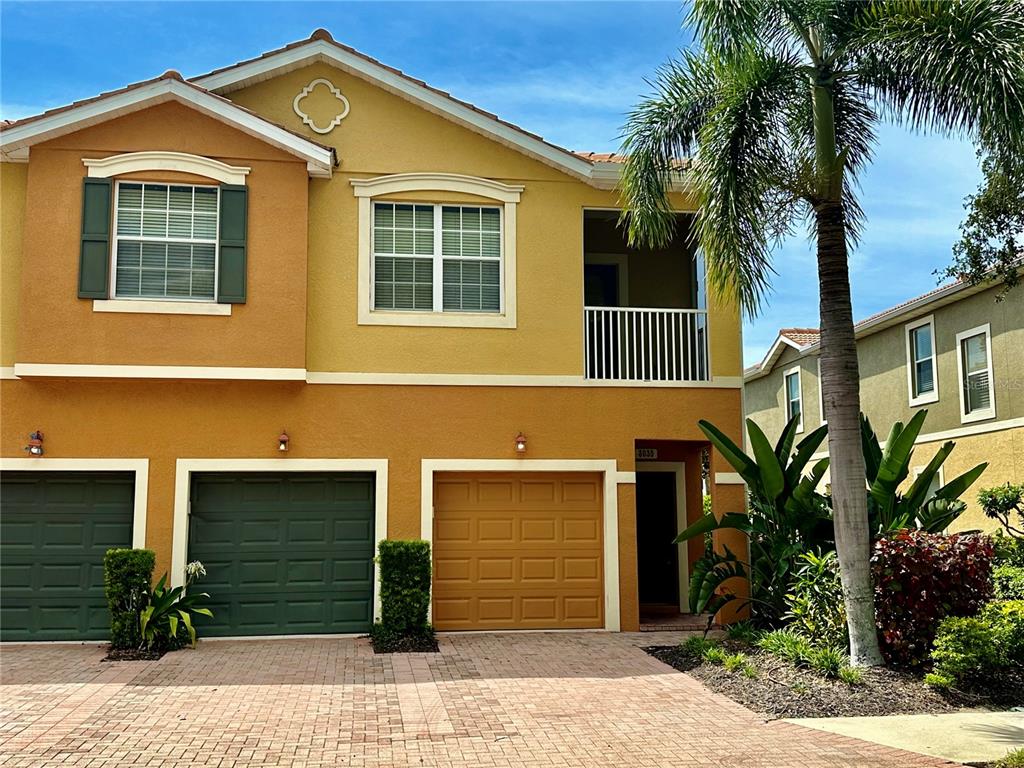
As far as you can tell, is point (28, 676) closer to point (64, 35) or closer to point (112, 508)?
point (112, 508)

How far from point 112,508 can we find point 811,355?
17787 mm

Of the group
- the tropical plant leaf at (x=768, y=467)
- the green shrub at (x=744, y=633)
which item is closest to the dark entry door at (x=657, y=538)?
the green shrub at (x=744, y=633)

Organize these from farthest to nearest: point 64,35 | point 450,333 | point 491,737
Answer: point 450,333 → point 64,35 → point 491,737

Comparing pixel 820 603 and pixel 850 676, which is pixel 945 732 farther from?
pixel 820 603

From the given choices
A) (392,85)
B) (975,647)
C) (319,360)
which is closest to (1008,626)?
(975,647)

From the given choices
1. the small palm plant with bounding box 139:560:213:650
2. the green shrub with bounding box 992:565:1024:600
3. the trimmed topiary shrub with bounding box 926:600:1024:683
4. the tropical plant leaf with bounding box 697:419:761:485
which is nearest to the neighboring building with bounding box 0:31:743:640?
the small palm plant with bounding box 139:560:213:650

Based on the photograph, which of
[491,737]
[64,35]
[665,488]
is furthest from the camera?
[665,488]

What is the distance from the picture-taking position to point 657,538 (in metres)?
16.4

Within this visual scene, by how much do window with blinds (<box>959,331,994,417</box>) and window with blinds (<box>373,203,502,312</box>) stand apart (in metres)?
10.0

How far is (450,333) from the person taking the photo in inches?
552

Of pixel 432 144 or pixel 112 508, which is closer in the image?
pixel 112 508

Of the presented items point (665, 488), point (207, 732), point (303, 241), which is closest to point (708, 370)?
point (665, 488)

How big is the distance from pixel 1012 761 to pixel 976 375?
13.1 meters

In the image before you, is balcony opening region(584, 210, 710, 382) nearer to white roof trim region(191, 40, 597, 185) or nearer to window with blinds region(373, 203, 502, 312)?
white roof trim region(191, 40, 597, 185)
